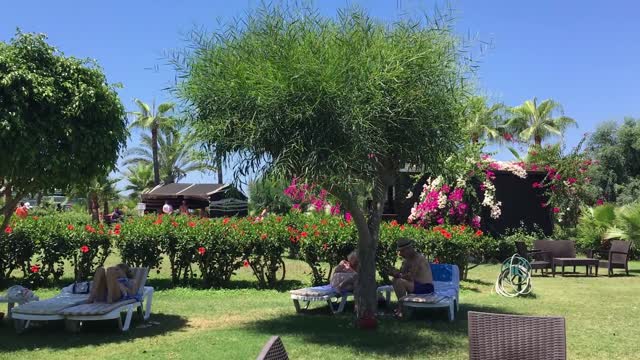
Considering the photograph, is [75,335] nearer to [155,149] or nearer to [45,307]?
[45,307]

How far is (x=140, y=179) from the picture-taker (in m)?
54.6

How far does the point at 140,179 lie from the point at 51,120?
4917 centimetres

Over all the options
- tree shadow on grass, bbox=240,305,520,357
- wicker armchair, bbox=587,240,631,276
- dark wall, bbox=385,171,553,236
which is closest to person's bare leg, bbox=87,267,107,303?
tree shadow on grass, bbox=240,305,520,357

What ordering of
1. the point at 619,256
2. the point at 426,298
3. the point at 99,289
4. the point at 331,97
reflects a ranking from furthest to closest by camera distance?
the point at 619,256, the point at 426,298, the point at 99,289, the point at 331,97

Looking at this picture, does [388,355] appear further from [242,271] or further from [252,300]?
[242,271]

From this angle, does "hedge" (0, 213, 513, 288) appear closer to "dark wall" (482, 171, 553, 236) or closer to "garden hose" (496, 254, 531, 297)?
"garden hose" (496, 254, 531, 297)

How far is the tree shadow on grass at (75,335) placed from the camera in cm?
714

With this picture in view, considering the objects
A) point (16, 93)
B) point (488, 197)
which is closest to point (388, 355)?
point (16, 93)

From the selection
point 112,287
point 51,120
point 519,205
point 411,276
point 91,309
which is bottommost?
point 91,309

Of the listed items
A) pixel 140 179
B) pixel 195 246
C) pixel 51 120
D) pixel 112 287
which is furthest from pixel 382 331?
pixel 140 179

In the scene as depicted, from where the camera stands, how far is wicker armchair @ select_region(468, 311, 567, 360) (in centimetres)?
377

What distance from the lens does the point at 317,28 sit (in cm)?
706

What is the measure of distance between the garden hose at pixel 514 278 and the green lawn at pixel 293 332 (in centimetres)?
26

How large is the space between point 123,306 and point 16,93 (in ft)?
9.56
